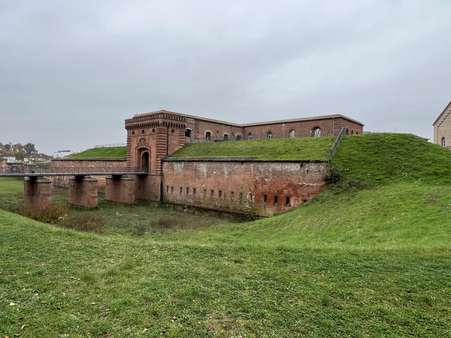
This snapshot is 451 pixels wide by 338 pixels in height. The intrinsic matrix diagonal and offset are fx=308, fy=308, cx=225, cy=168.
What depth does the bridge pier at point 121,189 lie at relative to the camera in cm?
2598

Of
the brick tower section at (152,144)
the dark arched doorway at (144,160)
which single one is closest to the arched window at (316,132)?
the brick tower section at (152,144)

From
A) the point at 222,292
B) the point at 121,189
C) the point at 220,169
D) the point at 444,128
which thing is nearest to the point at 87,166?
the point at 121,189

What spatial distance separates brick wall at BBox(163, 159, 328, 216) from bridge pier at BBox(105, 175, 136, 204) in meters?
2.75

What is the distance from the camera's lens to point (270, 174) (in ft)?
61.3

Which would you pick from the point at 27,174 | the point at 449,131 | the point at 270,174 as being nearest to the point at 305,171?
the point at 270,174

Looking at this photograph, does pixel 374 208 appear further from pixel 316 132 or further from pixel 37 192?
pixel 37 192

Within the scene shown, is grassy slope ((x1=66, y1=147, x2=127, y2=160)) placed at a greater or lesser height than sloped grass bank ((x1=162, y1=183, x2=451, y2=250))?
greater

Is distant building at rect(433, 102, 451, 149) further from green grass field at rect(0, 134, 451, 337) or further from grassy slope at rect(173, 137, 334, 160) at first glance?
green grass field at rect(0, 134, 451, 337)

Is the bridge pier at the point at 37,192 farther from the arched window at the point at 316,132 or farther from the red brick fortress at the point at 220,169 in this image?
the arched window at the point at 316,132

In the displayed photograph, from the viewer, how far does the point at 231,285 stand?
5238 mm

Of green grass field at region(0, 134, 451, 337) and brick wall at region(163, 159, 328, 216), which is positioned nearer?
green grass field at region(0, 134, 451, 337)

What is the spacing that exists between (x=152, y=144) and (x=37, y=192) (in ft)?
31.9

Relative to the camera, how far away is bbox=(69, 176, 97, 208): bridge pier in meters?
23.5

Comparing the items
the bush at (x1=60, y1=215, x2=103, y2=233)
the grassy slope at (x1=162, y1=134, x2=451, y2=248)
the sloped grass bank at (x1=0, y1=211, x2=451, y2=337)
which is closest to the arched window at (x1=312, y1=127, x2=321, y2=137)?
the grassy slope at (x1=162, y1=134, x2=451, y2=248)
